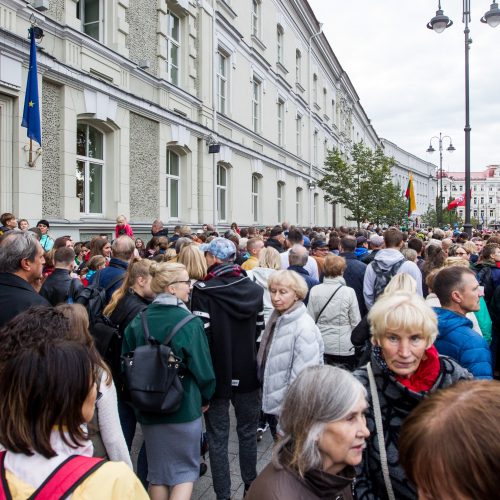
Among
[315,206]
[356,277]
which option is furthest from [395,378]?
[315,206]

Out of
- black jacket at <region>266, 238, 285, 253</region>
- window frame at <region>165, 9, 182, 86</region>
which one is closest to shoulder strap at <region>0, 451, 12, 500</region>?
black jacket at <region>266, 238, 285, 253</region>

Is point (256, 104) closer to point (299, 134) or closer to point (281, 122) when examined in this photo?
point (281, 122)

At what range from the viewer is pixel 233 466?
409 centimetres

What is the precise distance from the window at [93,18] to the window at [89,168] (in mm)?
2079

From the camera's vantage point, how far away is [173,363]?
2.97 m

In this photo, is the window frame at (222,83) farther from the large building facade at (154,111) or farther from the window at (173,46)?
the window at (173,46)

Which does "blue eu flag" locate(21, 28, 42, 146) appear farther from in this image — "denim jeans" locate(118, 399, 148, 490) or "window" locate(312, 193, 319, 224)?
"window" locate(312, 193, 319, 224)

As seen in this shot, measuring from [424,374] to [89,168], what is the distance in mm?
9109

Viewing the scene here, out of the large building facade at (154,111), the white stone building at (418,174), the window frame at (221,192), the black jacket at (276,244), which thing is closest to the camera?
the large building facade at (154,111)

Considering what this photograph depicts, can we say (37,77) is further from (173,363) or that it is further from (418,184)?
(418,184)

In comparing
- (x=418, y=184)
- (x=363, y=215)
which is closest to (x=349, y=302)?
(x=363, y=215)

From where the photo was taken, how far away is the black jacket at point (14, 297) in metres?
2.88

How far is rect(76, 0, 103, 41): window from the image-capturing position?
32.3ft

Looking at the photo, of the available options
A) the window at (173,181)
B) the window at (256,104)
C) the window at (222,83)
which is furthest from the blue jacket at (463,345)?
the window at (256,104)
